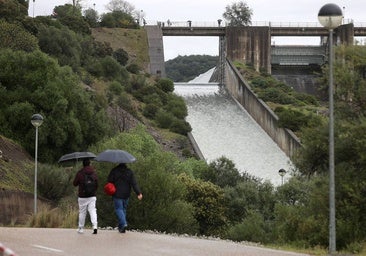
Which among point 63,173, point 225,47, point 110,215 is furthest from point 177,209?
point 225,47

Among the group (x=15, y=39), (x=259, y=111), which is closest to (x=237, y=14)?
(x=259, y=111)

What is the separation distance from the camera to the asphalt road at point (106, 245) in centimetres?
1420

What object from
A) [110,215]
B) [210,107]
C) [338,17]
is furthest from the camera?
[210,107]

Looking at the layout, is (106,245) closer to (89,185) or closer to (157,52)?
(89,185)

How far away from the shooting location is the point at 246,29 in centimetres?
9338

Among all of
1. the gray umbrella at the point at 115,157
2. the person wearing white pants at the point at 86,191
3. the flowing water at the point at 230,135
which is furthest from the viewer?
the flowing water at the point at 230,135

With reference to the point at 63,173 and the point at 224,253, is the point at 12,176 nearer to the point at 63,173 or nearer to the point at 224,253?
the point at 63,173

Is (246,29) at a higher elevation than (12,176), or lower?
higher

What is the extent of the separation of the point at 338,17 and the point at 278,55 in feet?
258

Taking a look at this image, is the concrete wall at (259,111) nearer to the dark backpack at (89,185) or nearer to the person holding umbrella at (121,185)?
the person holding umbrella at (121,185)

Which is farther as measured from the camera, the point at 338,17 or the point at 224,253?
the point at 338,17

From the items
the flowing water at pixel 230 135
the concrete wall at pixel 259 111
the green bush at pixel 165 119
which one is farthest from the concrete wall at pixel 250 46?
the green bush at pixel 165 119

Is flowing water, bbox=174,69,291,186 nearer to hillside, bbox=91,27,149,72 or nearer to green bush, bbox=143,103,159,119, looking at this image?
green bush, bbox=143,103,159,119

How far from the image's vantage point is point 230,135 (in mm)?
72625
